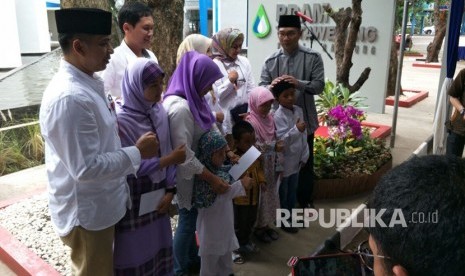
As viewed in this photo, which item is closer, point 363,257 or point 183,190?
point 363,257

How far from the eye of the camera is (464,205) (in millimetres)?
870

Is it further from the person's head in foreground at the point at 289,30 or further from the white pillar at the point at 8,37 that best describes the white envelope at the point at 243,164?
the white pillar at the point at 8,37

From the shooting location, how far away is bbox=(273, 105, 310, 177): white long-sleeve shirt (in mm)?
3357

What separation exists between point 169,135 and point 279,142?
124 centimetres

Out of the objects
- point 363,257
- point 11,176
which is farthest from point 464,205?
point 11,176

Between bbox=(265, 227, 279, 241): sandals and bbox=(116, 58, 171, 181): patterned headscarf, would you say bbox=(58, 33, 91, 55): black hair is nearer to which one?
bbox=(116, 58, 171, 181): patterned headscarf

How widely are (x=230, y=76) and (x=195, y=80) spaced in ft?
3.75

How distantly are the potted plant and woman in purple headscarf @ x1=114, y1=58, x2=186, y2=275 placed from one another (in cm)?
235

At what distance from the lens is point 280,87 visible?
3.32 meters

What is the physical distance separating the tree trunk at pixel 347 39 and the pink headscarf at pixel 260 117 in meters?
3.20

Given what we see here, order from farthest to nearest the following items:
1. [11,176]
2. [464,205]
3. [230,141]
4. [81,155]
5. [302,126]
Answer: [11,176], [302,126], [230,141], [81,155], [464,205]

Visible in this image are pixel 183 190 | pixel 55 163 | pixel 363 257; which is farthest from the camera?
pixel 183 190

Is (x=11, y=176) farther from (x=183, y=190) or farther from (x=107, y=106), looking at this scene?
(x=107, y=106)

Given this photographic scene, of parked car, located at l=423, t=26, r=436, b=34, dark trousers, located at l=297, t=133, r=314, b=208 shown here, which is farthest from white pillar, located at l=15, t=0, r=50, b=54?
parked car, located at l=423, t=26, r=436, b=34
